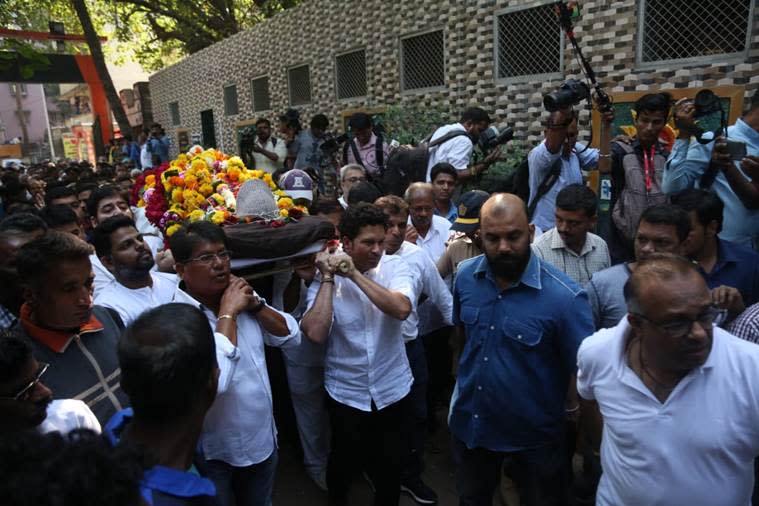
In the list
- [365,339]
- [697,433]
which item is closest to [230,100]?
[365,339]

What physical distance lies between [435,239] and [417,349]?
97cm

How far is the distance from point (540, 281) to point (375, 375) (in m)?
0.98

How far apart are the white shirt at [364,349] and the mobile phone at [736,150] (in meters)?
1.91

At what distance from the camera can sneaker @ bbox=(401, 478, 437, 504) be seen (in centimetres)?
320

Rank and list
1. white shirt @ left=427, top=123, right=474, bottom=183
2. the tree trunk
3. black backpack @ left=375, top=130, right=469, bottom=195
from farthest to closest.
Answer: the tree trunk → black backpack @ left=375, top=130, right=469, bottom=195 → white shirt @ left=427, top=123, right=474, bottom=183

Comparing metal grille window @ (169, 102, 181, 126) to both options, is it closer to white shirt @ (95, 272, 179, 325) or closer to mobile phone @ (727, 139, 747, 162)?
white shirt @ (95, 272, 179, 325)

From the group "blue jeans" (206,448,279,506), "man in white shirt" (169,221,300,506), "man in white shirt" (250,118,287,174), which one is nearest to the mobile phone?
"man in white shirt" (169,221,300,506)

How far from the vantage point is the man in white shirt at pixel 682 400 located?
1.65m

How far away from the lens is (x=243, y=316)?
8.00ft

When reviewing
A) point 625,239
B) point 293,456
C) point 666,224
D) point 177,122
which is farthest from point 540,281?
point 177,122

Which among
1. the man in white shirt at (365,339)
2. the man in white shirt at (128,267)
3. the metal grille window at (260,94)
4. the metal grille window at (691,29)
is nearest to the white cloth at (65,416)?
the man in white shirt at (128,267)

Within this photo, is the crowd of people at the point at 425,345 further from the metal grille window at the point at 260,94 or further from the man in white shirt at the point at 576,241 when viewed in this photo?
the metal grille window at the point at 260,94

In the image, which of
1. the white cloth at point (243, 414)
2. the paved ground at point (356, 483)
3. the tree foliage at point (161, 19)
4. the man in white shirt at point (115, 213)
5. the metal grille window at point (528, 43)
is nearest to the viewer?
the white cloth at point (243, 414)

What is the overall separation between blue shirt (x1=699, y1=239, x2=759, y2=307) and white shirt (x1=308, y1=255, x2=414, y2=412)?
1435 mm
